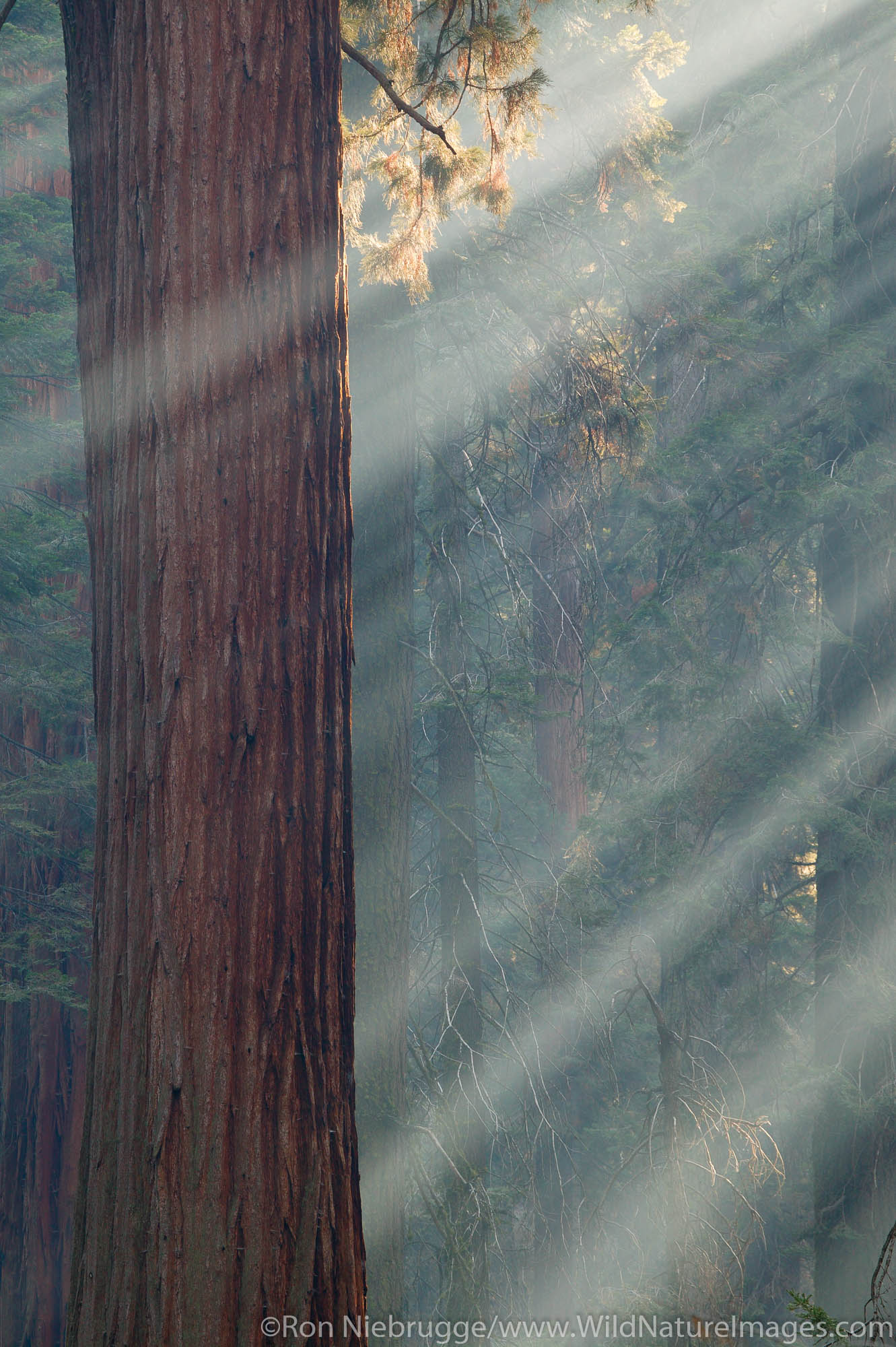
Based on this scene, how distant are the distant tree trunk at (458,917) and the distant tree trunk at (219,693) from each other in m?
4.93

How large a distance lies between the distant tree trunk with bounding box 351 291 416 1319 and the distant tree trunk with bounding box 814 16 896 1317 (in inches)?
175

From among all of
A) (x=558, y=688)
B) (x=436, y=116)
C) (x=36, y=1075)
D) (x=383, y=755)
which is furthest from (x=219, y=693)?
(x=558, y=688)

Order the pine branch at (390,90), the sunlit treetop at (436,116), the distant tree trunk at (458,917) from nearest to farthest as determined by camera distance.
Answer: the pine branch at (390,90), the sunlit treetop at (436,116), the distant tree trunk at (458,917)

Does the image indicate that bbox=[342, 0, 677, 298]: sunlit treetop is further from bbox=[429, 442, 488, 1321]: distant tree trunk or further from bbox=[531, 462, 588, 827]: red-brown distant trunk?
bbox=[531, 462, 588, 827]: red-brown distant trunk

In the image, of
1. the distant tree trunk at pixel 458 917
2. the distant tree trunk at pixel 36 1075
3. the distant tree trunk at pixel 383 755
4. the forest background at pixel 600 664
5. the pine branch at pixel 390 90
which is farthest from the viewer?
the distant tree trunk at pixel 36 1075

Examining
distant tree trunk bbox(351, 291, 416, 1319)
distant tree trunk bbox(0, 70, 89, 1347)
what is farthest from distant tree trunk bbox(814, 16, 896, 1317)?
distant tree trunk bbox(0, 70, 89, 1347)

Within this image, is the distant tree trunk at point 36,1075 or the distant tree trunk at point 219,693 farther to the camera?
the distant tree trunk at point 36,1075

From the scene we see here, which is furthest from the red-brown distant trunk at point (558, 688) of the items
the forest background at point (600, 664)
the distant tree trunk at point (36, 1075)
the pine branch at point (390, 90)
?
the pine branch at point (390, 90)

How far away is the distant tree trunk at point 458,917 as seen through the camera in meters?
7.48

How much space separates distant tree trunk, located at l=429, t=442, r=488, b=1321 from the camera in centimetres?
748

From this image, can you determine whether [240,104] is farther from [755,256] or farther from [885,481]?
[755,256]

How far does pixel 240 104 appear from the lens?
8.68 ft

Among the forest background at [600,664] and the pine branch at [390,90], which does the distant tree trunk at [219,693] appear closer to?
the pine branch at [390,90]

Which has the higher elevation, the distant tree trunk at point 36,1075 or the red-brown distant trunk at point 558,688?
the red-brown distant trunk at point 558,688
